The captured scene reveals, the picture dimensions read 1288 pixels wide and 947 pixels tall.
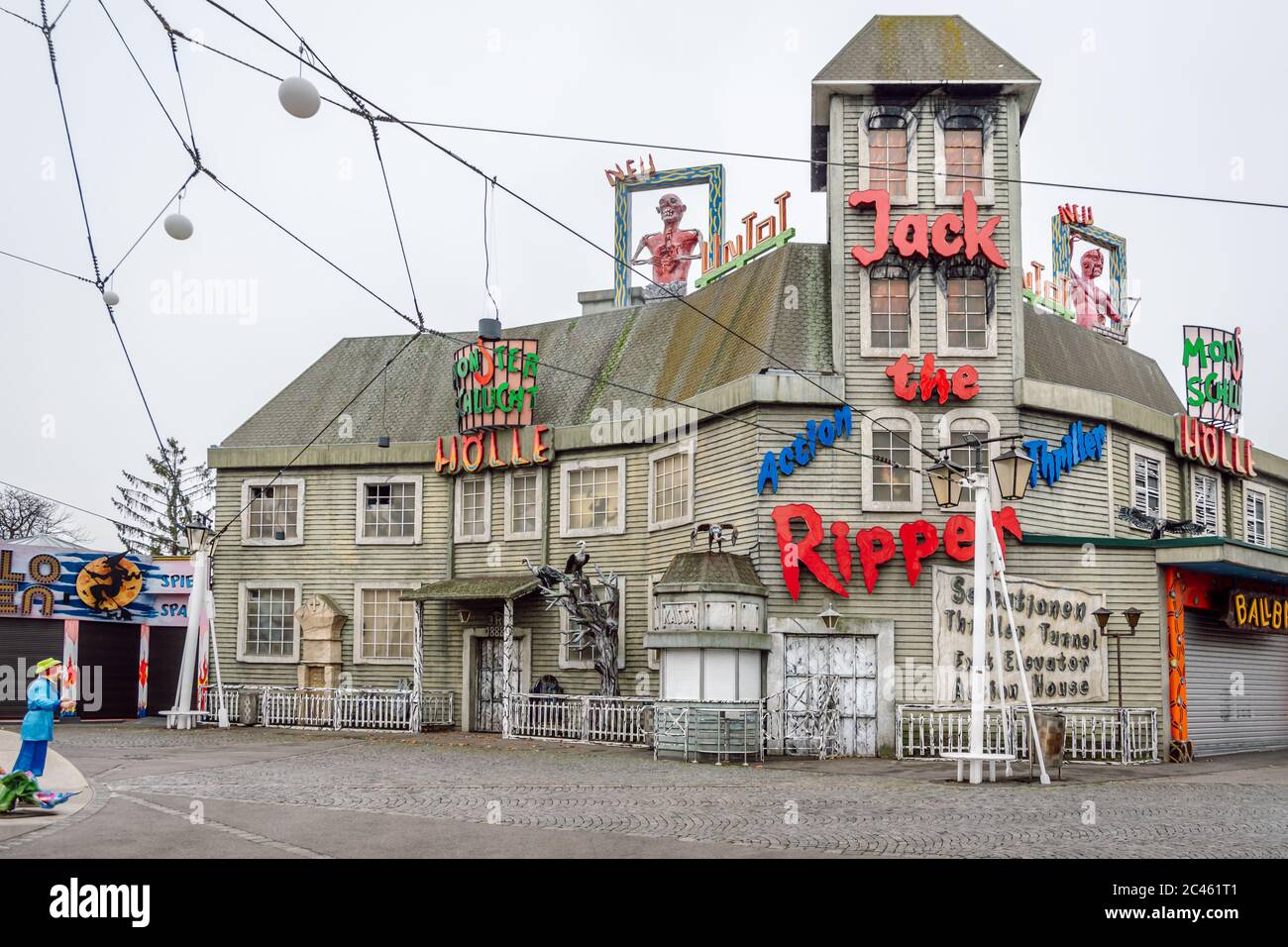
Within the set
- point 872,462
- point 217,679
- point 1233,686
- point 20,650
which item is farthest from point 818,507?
point 20,650

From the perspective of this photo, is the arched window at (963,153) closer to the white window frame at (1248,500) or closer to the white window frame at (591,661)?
the white window frame at (591,661)

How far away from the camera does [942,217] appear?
919 inches

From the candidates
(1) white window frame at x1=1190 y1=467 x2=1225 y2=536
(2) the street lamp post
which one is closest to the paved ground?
(2) the street lamp post

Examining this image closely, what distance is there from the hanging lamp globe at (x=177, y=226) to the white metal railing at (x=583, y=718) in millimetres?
11626

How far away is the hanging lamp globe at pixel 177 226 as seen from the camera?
16.3 meters

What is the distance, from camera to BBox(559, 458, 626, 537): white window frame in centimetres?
2656

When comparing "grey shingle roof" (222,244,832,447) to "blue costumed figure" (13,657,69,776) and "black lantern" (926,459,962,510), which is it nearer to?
"black lantern" (926,459,962,510)

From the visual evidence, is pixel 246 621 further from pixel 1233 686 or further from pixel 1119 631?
pixel 1233 686

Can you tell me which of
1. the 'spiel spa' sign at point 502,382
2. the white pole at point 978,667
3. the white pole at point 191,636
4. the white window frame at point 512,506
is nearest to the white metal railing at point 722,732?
the white pole at point 978,667

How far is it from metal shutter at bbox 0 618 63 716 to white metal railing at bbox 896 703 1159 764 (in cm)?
2056

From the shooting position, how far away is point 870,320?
922 inches
